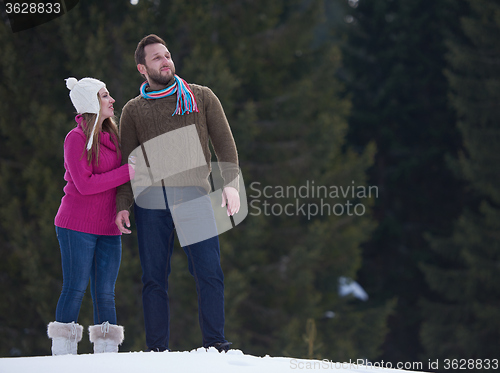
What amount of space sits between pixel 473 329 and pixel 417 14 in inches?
339

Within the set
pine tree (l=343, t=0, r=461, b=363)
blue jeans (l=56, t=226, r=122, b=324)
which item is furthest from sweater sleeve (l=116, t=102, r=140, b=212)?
pine tree (l=343, t=0, r=461, b=363)

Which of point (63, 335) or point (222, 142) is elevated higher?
point (222, 142)

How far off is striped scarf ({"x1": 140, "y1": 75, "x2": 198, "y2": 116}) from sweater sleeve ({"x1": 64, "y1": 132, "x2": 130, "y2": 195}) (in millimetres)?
383

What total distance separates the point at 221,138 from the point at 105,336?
3.82ft

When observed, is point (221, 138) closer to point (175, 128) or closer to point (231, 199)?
point (175, 128)

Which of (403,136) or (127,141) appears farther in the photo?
(403,136)

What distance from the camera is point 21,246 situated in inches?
389

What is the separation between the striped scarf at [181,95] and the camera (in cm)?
305

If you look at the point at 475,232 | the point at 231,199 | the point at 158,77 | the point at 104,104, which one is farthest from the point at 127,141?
the point at 475,232

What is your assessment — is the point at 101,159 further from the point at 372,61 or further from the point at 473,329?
the point at 372,61

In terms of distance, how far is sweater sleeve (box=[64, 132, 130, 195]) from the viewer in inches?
120

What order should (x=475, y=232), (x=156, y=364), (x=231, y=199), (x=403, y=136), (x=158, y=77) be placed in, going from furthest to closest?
(x=403, y=136) → (x=475, y=232) → (x=158, y=77) → (x=231, y=199) → (x=156, y=364)

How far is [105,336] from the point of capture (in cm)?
314

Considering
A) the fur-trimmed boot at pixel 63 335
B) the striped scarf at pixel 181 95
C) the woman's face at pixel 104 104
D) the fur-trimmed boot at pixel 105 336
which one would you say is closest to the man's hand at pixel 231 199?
the striped scarf at pixel 181 95
